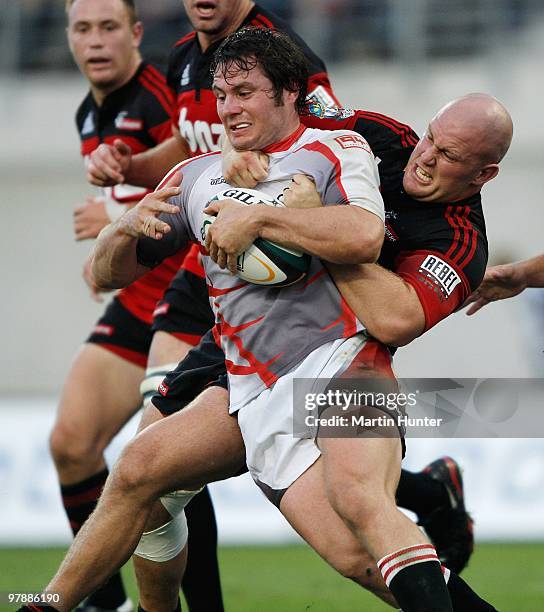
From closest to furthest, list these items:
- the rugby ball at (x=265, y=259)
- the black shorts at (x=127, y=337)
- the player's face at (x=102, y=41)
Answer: the rugby ball at (x=265, y=259) → the black shorts at (x=127, y=337) → the player's face at (x=102, y=41)

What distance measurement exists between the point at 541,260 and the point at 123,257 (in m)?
1.85

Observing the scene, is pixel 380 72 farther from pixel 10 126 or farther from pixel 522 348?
pixel 10 126

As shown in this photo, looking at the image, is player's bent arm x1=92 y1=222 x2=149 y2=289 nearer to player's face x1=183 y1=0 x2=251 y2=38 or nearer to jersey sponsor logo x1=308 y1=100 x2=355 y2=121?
jersey sponsor logo x1=308 y1=100 x2=355 y2=121

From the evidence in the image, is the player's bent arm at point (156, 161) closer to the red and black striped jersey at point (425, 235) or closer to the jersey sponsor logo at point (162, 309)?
the jersey sponsor logo at point (162, 309)

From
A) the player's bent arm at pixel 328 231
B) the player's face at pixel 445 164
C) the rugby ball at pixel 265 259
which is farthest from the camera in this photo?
the player's face at pixel 445 164

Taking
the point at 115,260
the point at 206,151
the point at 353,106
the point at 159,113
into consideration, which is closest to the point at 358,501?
the point at 115,260

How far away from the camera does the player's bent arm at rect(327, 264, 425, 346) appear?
414 centimetres

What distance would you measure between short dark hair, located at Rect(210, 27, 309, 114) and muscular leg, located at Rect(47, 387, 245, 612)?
1.24 m

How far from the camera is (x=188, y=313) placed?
567cm

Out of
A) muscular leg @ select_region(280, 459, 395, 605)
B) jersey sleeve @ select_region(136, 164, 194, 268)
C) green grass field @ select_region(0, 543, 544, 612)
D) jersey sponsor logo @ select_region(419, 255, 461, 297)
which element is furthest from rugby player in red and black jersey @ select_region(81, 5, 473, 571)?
muscular leg @ select_region(280, 459, 395, 605)

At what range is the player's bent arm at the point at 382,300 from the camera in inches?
163

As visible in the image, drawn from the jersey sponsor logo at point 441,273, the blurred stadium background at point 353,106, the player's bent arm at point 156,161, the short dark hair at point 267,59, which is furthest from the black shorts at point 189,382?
the blurred stadium background at point 353,106

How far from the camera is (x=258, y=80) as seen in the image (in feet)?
14.1

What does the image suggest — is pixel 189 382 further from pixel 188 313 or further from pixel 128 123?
pixel 128 123
